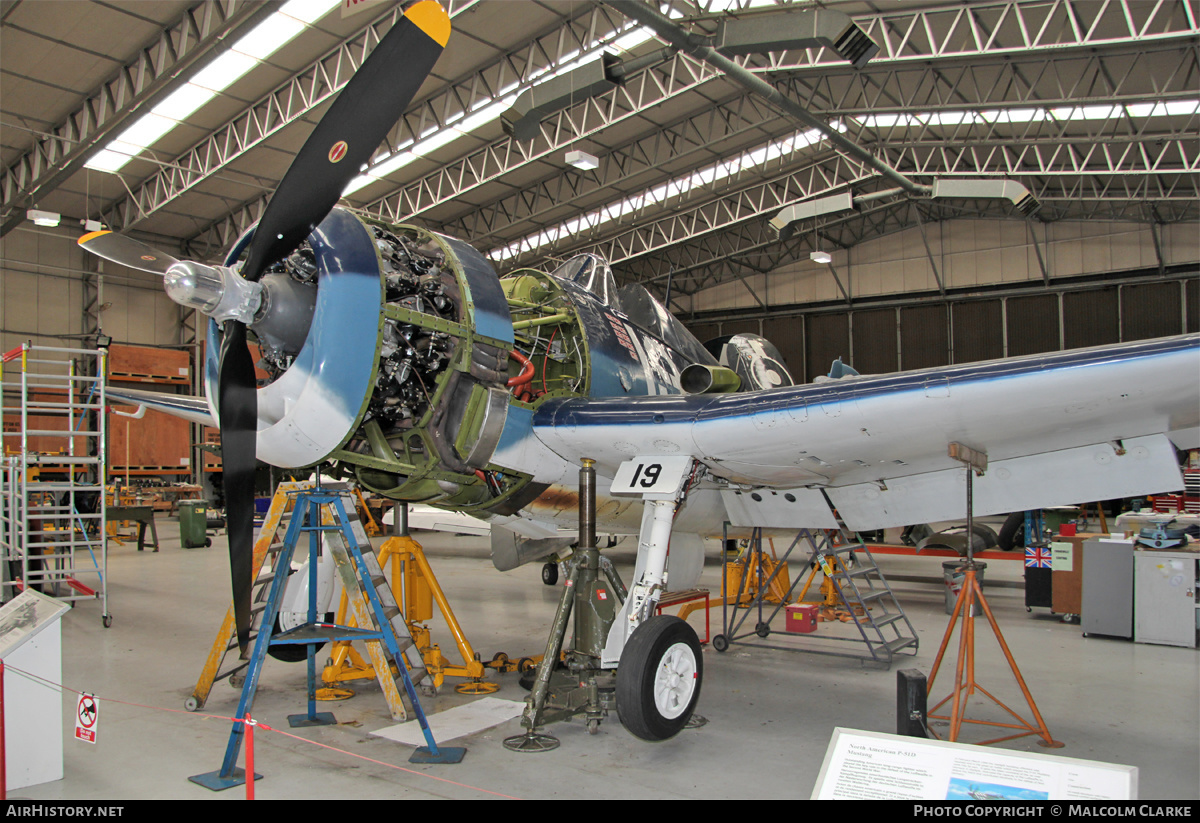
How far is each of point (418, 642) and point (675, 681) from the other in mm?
2496

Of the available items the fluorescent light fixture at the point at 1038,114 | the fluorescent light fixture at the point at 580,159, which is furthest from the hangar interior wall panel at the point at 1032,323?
the fluorescent light fixture at the point at 580,159

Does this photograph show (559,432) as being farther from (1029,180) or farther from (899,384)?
(1029,180)

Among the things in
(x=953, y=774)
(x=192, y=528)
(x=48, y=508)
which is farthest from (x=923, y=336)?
(x=953, y=774)

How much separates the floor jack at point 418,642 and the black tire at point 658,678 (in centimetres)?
184

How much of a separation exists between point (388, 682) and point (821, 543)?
4.78 metres

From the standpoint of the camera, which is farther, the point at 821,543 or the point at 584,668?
the point at 821,543

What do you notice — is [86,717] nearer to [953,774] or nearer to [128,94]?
[953,774]

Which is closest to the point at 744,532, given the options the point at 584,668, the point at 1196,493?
the point at 584,668

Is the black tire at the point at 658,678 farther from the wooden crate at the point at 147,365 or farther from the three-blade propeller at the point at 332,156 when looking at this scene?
the wooden crate at the point at 147,365

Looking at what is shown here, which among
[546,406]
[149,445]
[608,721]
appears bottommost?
[608,721]

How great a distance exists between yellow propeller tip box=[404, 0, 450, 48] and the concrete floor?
12.5 ft

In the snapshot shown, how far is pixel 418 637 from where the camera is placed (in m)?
6.57

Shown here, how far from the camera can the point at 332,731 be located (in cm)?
516

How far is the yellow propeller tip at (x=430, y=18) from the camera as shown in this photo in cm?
419
